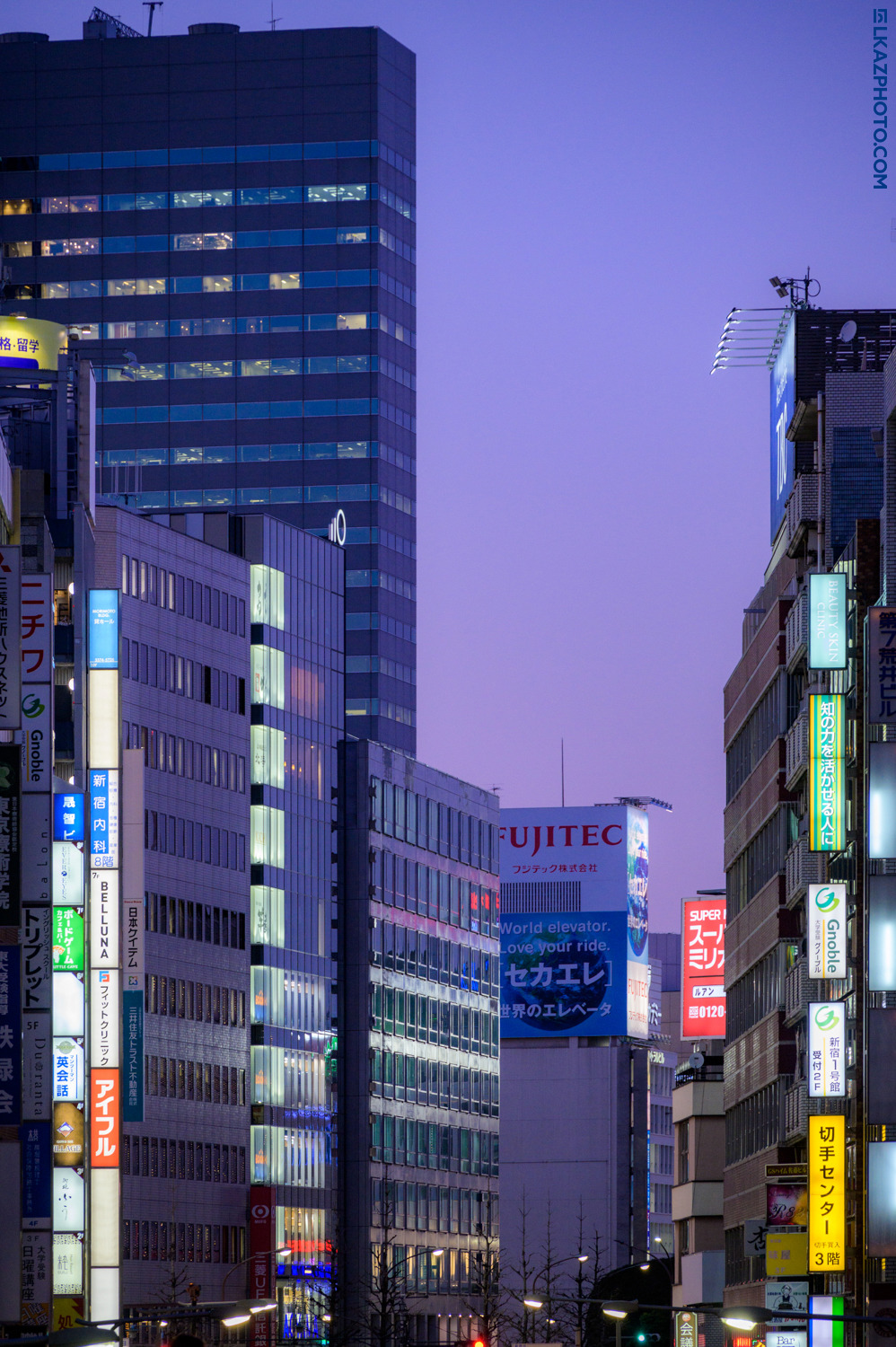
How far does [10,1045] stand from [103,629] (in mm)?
58303

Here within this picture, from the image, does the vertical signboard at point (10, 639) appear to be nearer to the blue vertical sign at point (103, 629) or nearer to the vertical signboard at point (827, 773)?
the vertical signboard at point (827, 773)

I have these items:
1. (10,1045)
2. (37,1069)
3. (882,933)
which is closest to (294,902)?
(37,1069)

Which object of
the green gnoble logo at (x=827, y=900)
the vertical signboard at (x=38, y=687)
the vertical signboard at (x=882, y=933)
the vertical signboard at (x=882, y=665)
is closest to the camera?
the vertical signboard at (x=38, y=687)

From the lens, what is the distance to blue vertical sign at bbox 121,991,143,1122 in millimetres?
107812

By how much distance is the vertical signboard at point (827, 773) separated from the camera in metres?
80.7

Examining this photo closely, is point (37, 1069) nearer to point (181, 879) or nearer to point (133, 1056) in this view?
point (133, 1056)

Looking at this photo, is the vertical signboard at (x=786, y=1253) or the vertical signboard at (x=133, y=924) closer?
the vertical signboard at (x=786, y=1253)

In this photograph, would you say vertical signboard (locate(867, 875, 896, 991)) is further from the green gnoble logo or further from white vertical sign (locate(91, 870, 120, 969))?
white vertical sign (locate(91, 870, 120, 969))

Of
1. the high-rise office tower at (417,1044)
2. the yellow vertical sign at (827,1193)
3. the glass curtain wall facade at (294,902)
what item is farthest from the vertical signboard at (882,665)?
the glass curtain wall facade at (294,902)

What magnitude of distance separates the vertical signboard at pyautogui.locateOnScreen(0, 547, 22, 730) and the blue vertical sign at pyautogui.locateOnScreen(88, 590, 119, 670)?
51.9 m

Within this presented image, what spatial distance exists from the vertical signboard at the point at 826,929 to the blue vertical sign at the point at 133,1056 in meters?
33.7

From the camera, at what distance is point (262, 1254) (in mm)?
149500

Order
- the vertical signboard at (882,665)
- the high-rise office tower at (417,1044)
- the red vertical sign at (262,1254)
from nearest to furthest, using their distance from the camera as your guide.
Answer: the vertical signboard at (882,665) → the red vertical sign at (262,1254) → the high-rise office tower at (417,1044)

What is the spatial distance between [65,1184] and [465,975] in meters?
81.4
